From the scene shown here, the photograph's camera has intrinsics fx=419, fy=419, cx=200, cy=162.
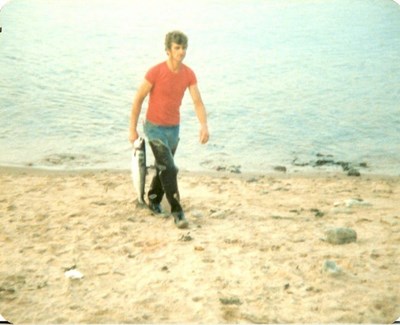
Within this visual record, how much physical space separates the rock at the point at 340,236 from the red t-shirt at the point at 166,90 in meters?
1.98

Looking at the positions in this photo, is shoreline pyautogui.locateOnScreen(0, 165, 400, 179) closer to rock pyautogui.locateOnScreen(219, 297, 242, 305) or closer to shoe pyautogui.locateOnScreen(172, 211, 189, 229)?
shoe pyautogui.locateOnScreen(172, 211, 189, 229)

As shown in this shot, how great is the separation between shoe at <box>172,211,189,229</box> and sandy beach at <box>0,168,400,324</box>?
90mm

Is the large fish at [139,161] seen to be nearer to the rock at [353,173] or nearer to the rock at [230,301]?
the rock at [230,301]

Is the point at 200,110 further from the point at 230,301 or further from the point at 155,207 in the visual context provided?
the point at 230,301

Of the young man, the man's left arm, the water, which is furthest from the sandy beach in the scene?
the water

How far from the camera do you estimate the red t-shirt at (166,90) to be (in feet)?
14.1

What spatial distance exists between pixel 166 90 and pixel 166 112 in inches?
9.3

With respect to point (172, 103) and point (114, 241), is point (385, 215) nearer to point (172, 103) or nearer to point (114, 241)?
point (172, 103)

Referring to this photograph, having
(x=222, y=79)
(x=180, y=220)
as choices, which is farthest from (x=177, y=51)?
(x=222, y=79)

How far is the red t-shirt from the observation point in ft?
14.1

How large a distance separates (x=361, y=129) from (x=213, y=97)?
603cm

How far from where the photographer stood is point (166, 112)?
4457 mm

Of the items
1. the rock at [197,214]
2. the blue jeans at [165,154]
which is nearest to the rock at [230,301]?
the blue jeans at [165,154]

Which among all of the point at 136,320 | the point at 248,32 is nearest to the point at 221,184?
the point at 136,320
